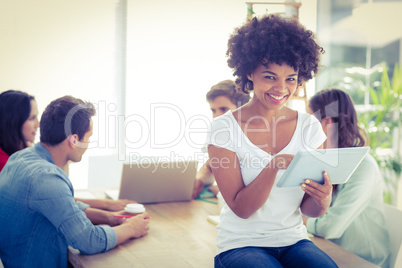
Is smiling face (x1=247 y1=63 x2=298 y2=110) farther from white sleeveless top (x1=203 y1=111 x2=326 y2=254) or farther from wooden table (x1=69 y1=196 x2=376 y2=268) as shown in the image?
wooden table (x1=69 y1=196 x2=376 y2=268)

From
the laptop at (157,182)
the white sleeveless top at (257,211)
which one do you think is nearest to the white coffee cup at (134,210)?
the laptop at (157,182)

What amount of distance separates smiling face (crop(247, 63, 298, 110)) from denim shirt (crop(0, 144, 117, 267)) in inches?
30.8

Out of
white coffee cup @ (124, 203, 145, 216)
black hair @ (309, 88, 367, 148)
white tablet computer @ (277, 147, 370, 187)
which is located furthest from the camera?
black hair @ (309, 88, 367, 148)

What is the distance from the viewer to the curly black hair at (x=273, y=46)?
156 cm

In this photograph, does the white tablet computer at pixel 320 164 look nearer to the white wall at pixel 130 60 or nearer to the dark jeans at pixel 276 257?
the dark jeans at pixel 276 257

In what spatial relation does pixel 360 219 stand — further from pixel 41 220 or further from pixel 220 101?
pixel 41 220

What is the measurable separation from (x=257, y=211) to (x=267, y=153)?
0.21 m

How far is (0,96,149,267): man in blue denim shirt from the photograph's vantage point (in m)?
1.60

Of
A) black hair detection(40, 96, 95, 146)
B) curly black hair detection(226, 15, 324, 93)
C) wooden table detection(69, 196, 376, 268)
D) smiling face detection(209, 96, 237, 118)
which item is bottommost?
wooden table detection(69, 196, 376, 268)

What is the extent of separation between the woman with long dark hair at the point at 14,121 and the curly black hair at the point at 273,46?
1.39 metres

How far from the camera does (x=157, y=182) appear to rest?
2.27 meters

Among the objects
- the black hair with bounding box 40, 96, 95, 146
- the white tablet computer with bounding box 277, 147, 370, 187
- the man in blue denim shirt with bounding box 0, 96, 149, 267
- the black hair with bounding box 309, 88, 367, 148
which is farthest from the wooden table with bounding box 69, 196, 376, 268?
the black hair with bounding box 309, 88, 367, 148

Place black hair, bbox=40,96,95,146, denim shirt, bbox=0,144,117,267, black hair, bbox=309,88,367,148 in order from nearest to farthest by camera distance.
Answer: denim shirt, bbox=0,144,117,267 < black hair, bbox=40,96,95,146 < black hair, bbox=309,88,367,148

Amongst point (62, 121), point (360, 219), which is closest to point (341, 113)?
point (360, 219)
